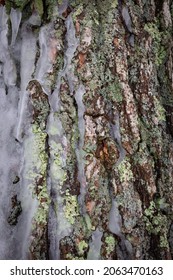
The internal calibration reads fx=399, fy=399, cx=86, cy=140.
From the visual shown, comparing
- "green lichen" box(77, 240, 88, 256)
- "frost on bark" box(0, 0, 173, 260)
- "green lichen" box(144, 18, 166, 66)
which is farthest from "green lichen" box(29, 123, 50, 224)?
"green lichen" box(144, 18, 166, 66)

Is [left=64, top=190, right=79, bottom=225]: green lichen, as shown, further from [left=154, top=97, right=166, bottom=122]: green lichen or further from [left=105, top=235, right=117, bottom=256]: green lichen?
[left=154, top=97, right=166, bottom=122]: green lichen

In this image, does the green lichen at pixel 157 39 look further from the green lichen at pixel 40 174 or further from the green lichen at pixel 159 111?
the green lichen at pixel 40 174

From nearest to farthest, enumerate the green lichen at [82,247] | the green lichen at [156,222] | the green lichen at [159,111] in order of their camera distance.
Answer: the green lichen at [82,247]
the green lichen at [156,222]
the green lichen at [159,111]

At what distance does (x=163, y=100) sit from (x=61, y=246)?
3.52ft

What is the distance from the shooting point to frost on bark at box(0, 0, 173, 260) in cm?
214

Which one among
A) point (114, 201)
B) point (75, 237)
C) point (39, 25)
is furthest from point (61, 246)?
point (39, 25)

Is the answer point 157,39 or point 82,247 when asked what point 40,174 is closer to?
point 82,247

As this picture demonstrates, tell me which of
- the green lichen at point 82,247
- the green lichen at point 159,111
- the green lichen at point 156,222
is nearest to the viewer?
the green lichen at point 82,247

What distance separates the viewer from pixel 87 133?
2.19 m

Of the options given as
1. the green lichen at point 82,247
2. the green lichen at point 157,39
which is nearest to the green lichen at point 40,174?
the green lichen at point 82,247

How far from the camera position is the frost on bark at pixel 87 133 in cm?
214

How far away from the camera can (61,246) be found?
6.91 feet

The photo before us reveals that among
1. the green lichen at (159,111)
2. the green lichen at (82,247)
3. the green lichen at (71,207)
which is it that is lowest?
the green lichen at (82,247)
